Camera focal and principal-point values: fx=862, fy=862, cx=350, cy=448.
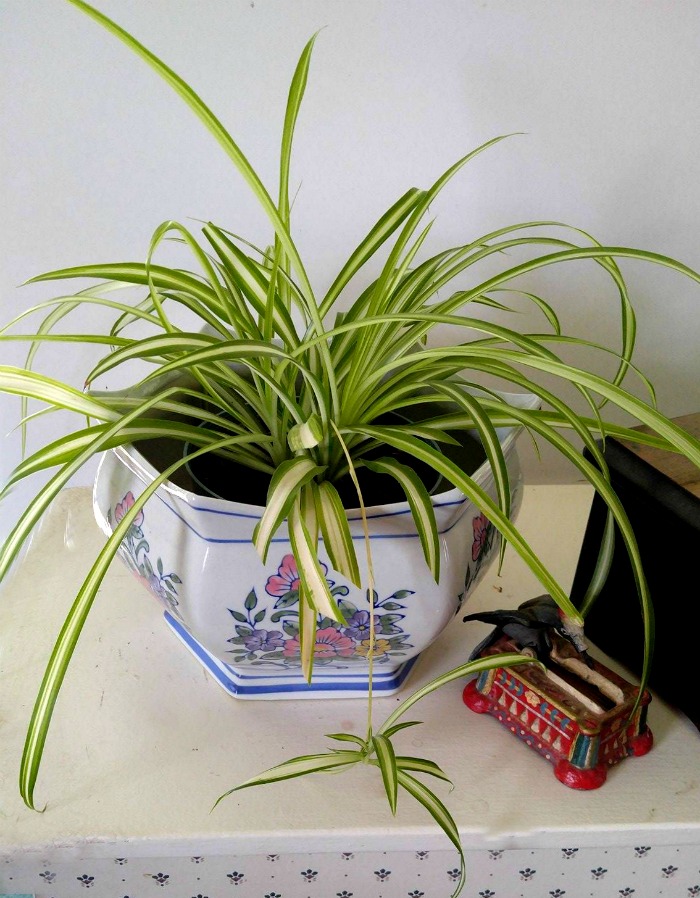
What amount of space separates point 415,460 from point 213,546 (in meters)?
0.17

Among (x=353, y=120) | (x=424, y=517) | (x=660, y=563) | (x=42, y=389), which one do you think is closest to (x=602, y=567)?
(x=660, y=563)

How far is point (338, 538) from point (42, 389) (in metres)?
0.19

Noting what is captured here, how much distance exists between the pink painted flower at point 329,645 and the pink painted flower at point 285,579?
0.04m

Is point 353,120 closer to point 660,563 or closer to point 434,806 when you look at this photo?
point 660,563

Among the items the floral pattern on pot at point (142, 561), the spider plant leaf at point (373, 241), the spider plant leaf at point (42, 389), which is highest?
the spider plant leaf at point (373, 241)

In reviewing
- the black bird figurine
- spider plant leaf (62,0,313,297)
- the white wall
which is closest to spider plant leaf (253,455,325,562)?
spider plant leaf (62,0,313,297)

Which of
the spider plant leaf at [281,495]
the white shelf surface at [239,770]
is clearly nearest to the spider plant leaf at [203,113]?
the spider plant leaf at [281,495]

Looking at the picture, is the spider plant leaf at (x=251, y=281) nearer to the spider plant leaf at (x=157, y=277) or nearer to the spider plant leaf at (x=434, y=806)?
the spider plant leaf at (x=157, y=277)

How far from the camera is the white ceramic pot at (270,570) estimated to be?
1.73ft

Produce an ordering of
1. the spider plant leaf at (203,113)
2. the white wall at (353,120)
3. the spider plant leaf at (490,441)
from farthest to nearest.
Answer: the white wall at (353,120), the spider plant leaf at (490,441), the spider plant leaf at (203,113)

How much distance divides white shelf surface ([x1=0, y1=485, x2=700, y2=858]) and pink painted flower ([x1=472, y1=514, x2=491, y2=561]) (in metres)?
0.15

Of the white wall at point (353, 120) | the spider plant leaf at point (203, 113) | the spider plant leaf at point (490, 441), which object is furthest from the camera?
the white wall at point (353, 120)

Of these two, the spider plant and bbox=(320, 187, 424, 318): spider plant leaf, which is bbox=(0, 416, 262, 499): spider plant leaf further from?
bbox=(320, 187, 424, 318): spider plant leaf

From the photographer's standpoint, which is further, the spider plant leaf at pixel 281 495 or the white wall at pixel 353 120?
the white wall at pixel 353 120
